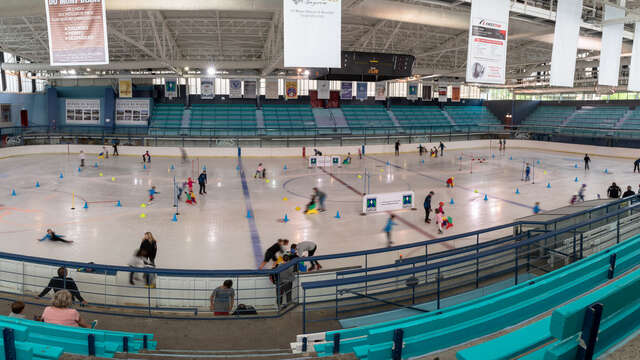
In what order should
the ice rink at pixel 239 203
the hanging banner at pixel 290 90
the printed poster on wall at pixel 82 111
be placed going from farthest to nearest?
1. the hanging banner at pixel 290 90
2. the printed poster on wall at pixel 82 111
3. the ice rink at pixel 239 203

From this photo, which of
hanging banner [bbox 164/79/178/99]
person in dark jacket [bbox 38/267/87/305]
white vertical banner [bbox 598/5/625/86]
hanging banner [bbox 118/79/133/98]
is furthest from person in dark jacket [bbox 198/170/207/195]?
hanging banner [bbox 118/79/133/98]

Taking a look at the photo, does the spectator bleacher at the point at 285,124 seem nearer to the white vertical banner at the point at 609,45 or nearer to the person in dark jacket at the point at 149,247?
the white vertical banner at the point at 609,45

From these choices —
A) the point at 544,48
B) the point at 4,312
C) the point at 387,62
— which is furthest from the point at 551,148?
the point at 4,312

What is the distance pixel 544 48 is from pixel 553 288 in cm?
4206

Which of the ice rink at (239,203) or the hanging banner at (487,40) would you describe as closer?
the ice rink at (239,203)

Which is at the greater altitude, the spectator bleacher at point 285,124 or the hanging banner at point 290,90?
the hanging banner at point 290,90

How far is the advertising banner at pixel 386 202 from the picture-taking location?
17.5 meters

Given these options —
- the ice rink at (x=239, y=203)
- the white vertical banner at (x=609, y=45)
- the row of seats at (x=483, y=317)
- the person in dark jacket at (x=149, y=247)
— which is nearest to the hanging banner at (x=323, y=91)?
the ice rink at (x=239, y=203)

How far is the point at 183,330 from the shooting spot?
20.7ft

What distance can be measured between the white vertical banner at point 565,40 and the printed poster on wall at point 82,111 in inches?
1789

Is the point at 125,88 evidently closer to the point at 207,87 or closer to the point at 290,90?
the point at 207,87

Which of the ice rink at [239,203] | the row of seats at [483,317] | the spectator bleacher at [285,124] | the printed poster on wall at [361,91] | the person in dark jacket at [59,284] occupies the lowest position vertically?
the ice rink at [239,203]

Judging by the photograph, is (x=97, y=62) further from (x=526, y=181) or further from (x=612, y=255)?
(x=526, y=181)

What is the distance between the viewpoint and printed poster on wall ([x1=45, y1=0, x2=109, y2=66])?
12297mm
